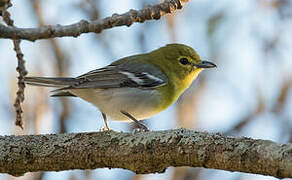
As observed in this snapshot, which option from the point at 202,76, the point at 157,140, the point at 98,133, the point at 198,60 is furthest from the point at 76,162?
the point at 202,76

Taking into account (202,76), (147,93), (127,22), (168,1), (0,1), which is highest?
(202,76)

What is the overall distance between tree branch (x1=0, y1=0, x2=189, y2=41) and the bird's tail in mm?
1885

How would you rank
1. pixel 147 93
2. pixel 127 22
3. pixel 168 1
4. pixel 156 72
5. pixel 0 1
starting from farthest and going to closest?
pixel 156 72 → pixel 147 93 → pixel 168 1 → pixel 127 22 → pixel 0 1

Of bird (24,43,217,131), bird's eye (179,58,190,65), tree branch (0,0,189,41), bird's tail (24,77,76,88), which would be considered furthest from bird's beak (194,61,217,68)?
tree branch (0,0,189,41)

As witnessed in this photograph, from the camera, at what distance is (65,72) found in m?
6.71

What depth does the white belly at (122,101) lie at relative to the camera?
5.03 meters

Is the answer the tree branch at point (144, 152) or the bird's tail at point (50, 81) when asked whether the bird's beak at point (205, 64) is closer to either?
the bird's tail at point (50, 81)

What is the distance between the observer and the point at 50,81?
466cm

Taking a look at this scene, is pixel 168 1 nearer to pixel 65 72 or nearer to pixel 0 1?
pixel 0 1

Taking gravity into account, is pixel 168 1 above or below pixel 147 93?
below

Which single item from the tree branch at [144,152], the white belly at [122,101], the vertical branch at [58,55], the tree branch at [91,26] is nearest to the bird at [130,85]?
Result: the white belly at [122,101]

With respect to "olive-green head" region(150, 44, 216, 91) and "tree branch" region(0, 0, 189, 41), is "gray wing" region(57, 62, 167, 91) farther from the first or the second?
"tree branch" region(0, 0, 189, 41)

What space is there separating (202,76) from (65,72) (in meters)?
2.23

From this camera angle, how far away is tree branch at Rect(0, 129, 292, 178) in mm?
2486
